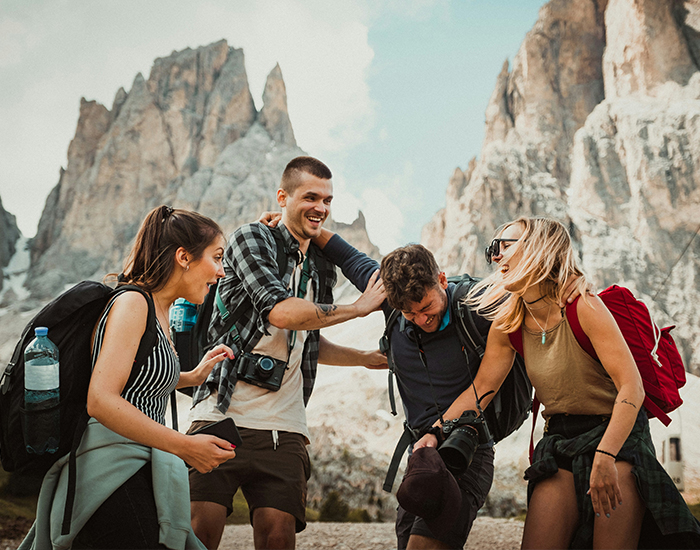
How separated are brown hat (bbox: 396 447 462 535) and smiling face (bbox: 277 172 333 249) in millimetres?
1621

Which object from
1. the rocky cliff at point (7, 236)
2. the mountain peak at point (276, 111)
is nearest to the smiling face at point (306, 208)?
the mountain peak at point (276, 111)

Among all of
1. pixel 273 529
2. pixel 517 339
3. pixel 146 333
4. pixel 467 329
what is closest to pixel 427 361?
pixel 467 329

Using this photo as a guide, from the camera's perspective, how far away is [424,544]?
9.46ft

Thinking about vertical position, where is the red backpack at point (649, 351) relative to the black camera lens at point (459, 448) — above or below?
above

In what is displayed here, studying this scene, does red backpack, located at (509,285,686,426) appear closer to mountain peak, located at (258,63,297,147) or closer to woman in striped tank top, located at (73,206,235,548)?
woman in striped tank top, located at (73,206,235,548)

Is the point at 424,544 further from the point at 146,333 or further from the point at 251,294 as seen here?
the point at 146,333

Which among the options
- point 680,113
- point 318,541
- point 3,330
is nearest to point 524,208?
point 680,113

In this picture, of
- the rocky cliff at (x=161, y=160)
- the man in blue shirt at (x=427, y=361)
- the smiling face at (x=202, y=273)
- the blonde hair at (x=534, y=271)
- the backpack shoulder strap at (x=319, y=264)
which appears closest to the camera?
the smiling face at (x=202, y=273)

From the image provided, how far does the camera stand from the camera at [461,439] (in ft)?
9.03

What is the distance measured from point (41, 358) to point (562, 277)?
7.89 ft

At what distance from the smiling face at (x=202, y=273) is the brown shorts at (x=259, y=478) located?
915 millimetres

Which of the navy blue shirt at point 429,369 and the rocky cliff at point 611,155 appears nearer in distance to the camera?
the navy blue shirt at point 429,369

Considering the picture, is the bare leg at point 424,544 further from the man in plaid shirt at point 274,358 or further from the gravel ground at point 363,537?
the gravel ground at point 363,537

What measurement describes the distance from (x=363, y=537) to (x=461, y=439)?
18.2ft
